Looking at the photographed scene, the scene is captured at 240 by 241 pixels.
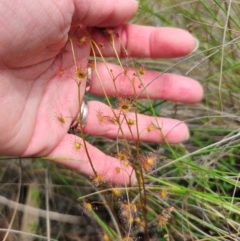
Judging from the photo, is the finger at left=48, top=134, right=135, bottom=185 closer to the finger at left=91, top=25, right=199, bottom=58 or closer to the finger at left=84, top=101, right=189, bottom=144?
the finger at left=84, top=101, right=189, bottom=144

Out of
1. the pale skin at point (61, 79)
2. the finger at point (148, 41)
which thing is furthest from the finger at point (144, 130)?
the finger at point (148, 41)

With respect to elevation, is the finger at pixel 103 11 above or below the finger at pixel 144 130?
above

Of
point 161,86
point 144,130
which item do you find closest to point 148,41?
point 161,86

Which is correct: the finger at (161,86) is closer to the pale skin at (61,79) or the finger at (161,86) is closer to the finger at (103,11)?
the pale skin at (61,79)

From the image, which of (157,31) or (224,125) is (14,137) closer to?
(157,31)

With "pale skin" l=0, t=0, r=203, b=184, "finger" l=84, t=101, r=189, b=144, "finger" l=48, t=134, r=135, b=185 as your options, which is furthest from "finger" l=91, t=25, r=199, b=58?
"finger" l=48, t=134, r=135, b=185

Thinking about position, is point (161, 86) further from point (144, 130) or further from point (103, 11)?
point (103, 11)
